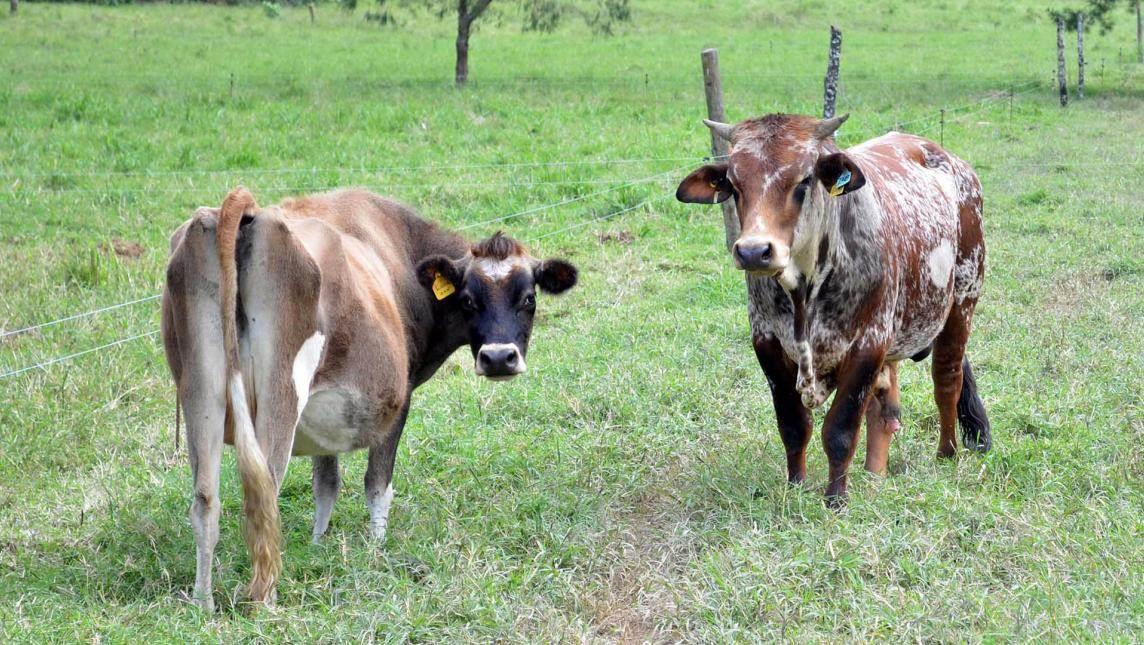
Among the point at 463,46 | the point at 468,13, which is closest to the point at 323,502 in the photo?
the point at 463,46

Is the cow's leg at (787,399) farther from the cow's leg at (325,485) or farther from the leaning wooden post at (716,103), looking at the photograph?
the leaning wooden post at (716,103)

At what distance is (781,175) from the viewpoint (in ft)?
16.6

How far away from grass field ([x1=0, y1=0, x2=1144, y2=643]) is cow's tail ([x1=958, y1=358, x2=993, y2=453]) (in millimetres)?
131

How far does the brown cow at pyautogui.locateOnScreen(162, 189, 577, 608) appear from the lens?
453 cm

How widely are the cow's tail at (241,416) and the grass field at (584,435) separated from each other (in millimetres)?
338

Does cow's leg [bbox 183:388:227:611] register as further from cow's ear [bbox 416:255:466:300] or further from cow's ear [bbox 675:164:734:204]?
cow's ear [bbox 675:164:734:204]

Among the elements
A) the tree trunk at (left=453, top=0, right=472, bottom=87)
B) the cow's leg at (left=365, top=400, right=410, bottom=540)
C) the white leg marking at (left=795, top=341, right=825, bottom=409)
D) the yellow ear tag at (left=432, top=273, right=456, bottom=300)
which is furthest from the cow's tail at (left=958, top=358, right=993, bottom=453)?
the tree trunk at (left=453, top=0, right=472, bottom=87)

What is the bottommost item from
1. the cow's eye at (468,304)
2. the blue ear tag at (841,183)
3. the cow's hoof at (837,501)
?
the cow's hoof at (837,501)

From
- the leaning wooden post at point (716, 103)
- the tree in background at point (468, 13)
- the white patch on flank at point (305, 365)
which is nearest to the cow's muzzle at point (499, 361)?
the white patch on flank at point (305, 365)

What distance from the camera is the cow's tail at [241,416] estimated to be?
4.38 m

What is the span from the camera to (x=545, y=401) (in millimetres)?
7129

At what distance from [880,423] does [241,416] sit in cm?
324

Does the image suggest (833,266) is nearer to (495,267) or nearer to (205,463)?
(495,267)

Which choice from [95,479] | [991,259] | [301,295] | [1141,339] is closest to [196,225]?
[301,295]
